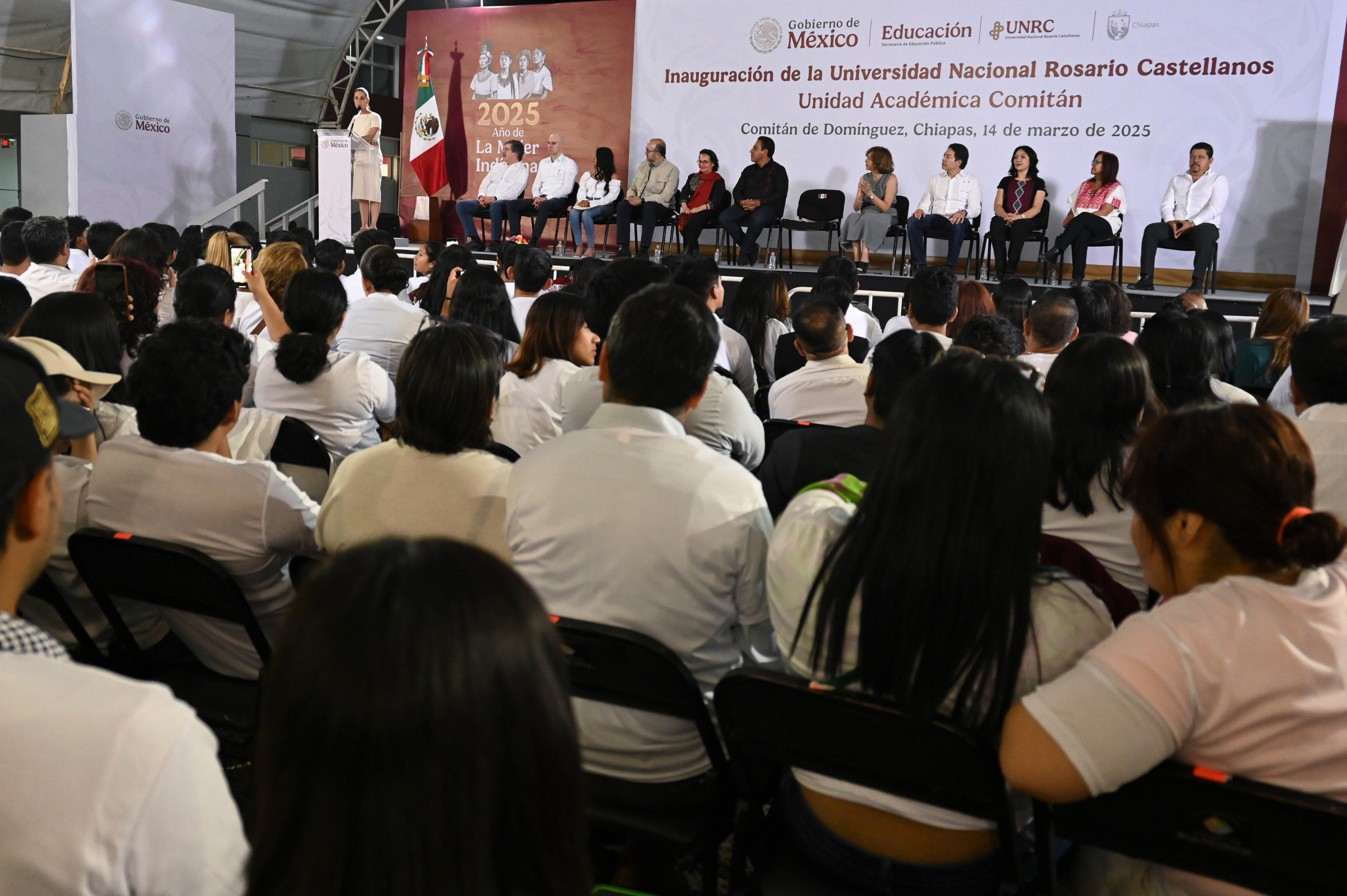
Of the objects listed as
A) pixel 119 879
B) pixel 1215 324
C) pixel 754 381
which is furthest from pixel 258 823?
pixel 1215 324

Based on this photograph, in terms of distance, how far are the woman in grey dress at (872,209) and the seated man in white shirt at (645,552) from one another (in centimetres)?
732

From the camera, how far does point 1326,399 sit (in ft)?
8.54

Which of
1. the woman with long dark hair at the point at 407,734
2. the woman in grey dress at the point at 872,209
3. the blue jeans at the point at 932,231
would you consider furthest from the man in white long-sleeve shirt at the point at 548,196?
the woman with long dark hair at the point at 407,734

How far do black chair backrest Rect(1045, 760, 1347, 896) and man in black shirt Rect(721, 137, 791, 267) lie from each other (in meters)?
8.03

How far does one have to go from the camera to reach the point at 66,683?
0.76 metres

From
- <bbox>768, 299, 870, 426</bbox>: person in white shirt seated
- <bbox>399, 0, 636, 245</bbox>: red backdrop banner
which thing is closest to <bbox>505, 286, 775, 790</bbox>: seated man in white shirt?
<bbox>768, 299, 870, 426</bbox>: person in white shirt seated

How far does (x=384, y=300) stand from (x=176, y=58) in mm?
8775

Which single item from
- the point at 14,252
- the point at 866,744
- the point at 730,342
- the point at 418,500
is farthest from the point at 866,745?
the point at 14,252

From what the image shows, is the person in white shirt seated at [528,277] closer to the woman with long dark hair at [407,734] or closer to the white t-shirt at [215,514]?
the white t-shirt at [215,514]

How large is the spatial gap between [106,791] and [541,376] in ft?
8.15

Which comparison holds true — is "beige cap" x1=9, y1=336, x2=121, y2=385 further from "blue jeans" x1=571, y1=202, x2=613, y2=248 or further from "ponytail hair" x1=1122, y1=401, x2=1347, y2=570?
"blue jeans" x1=571, y1=202, x2=613, y2=248

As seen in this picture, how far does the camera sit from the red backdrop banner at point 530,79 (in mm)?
10977

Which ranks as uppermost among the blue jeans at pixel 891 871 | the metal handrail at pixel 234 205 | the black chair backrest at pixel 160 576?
the metal handrail at pixel 234 205

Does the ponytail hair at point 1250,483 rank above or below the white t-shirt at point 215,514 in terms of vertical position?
above
